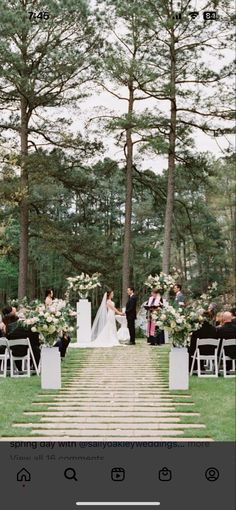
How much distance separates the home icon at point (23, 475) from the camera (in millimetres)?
2516

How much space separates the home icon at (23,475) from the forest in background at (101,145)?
2.59m

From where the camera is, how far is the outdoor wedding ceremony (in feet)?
14.9

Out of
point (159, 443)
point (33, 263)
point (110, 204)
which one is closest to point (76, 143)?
point (110, 204)

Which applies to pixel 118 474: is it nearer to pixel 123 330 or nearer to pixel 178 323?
pixel 178 323

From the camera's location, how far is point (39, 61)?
382 inches

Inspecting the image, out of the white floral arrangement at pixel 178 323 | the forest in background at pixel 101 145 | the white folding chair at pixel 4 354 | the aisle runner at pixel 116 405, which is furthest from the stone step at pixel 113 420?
the white folding chair at pixel 4 354

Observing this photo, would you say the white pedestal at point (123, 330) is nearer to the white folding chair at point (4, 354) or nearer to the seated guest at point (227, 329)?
the white folding chair at point (4, 354)

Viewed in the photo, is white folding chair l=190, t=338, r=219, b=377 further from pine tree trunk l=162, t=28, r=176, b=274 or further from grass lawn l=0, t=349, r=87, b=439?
grass lawn l=0, t=349, r=87, b=439

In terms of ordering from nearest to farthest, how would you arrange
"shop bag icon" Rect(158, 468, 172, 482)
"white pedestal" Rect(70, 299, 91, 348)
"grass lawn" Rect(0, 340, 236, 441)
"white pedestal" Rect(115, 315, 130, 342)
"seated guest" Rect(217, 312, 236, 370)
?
"shop bag icon" Rect(158, 468, 172, 482)
"grass lawn" Rect(0, 340, 236, 441)
"seated guest" Rect(217, 312, 236, 370)
"white pedestal" Rect(70, 299, 91, 348)
"white pedestal" Rect(115, 315, 130, 342)

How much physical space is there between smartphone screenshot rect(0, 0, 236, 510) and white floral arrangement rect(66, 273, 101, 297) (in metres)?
0.05

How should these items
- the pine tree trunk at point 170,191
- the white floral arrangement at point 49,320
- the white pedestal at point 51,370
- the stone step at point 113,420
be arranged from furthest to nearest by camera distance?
1. the pine tree trunk at point 170,191
2. the white floral arrangement at point 49,320
3. the white pedestal at point 51,370
4. the stone step at point 113,420

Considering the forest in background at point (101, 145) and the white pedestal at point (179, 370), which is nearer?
the white pedestal at point (179, 370)

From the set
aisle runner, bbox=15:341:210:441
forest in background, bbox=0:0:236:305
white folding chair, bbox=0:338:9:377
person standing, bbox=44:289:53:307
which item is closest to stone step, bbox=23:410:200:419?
aisle runner, bbox=15:341:210:441

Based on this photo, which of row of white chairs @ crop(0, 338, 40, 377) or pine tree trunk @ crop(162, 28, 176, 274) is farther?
row of white chairs @ crop(0, 338, 40, 377)
